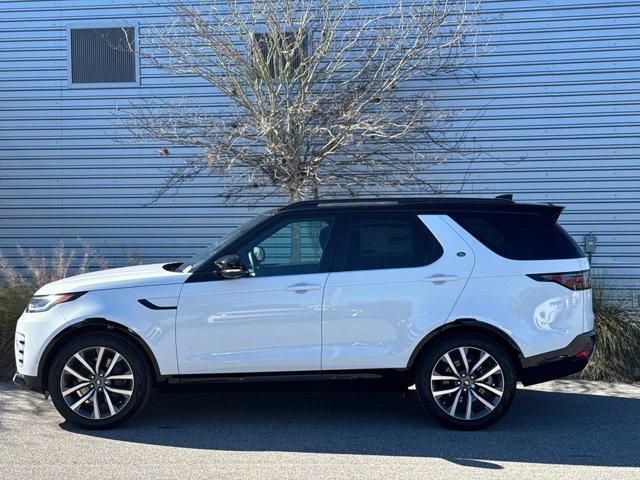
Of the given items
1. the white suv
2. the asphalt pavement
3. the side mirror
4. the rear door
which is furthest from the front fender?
the rear door

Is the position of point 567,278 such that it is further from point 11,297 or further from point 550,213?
point 11,297

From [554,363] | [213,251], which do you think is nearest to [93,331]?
[213,251]

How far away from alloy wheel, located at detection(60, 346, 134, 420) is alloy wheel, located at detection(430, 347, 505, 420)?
249cm

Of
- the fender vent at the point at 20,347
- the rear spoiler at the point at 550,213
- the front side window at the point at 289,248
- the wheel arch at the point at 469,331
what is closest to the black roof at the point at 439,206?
the rear spoiler at the point at 550,213

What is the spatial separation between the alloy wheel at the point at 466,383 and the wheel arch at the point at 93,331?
2278mm

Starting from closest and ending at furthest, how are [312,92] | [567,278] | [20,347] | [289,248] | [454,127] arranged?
1. [567,278]
2. [20,347]
3. [289,248]
4. [312,92]
5. [454,127]

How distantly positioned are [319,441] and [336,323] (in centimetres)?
93

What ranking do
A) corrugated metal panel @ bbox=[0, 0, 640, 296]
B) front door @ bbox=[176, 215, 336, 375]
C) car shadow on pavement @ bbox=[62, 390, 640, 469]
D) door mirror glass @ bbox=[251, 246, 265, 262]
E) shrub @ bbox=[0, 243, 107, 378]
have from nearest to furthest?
car shadow on pavement @ bbox=[62, 390, 640, 469] < front door @ bbox=[176, 215, 336, 375] < door mirror glass @ bbox=[251, 246, 265, 262] < shrub @ bbox=[0, 243, 107, 378] < corrugated metal panel @ bbox=[0, 0, 640, 296]

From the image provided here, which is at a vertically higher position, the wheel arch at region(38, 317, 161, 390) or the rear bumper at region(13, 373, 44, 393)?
the wheel arch at region(38, 317, 161, 390)

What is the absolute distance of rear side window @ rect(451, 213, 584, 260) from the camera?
6.38m

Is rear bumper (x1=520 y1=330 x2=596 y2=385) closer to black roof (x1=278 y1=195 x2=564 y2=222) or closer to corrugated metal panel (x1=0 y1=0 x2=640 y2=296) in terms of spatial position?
black roof (x1=278 y1=195 x2=564 y2=222)

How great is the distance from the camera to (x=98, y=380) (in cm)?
622

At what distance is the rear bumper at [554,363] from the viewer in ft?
20.6

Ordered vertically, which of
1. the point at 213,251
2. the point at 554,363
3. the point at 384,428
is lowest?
the point at 384,428
